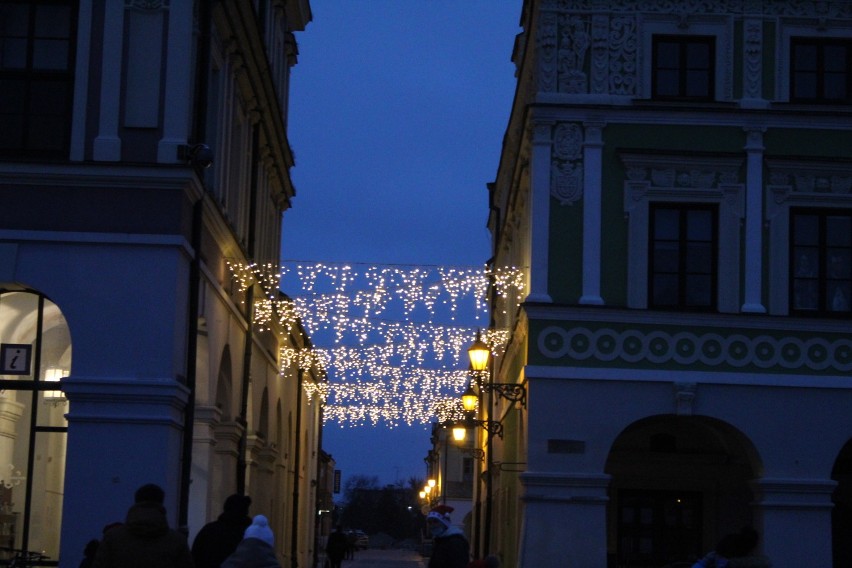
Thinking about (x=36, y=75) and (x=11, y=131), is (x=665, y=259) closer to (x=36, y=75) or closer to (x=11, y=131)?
(x=36, y=75)

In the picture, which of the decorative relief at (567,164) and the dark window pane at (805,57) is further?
the dark window pane at (805,57)

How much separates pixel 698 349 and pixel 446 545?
440 inches

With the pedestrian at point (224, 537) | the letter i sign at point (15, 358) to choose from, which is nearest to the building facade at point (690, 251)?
the letter i sign at point (15, 358)

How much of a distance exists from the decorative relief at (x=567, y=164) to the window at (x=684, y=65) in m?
1.71

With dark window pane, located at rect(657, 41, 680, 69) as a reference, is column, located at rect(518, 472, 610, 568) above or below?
below

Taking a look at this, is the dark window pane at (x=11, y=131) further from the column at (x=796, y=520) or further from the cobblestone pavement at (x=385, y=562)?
the cobblestone pavement at (x=385, y=562)


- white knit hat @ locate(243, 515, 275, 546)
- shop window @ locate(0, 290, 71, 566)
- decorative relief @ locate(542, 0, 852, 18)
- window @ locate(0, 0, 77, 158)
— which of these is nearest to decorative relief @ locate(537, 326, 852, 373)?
decorative relief @ locate(542, 0, 852, 18)

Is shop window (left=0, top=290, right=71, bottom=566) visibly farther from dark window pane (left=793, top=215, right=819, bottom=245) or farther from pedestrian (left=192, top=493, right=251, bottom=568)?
dark window pane (left=793, top=215, right=819, bottom=245)

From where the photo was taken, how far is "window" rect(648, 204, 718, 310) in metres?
25.0

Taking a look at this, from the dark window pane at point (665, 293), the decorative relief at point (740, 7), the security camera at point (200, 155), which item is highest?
the decorative relief at point (740, 7)

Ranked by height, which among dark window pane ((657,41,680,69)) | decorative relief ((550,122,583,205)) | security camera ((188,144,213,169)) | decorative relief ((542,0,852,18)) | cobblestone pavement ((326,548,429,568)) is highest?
decorative relief ((542,0,852,18))

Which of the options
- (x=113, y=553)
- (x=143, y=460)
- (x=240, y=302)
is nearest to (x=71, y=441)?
(x=143, y=460)

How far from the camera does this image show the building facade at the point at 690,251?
79.7 feet

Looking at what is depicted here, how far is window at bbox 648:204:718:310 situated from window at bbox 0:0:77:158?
9745mm
